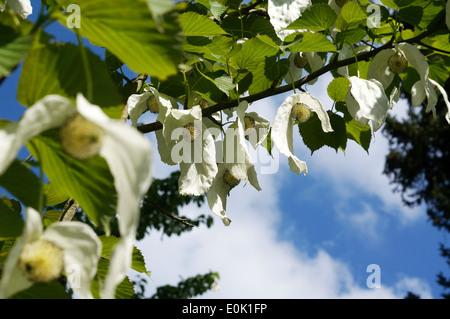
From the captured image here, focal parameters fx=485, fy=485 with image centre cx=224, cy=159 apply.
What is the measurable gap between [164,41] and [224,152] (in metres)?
0.41

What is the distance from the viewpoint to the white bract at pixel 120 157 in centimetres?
23

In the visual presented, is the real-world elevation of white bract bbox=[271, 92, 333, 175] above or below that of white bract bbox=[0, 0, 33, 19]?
below

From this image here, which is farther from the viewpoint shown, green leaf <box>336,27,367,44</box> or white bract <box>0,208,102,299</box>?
green leaf <box>336,27,367,44</box>

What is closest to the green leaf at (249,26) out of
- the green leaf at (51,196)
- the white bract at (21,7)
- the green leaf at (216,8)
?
the green leaf at (216,8)

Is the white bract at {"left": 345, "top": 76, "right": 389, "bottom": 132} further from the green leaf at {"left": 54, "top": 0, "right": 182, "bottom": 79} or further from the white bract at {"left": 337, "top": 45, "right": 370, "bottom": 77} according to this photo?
the green leaf at {"left": 54, "top": 0, "right": 182, "bottom": 79}

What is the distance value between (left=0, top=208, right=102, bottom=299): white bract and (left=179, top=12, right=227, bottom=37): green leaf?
445 millimetres

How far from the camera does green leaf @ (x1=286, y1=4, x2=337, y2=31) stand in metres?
0.76

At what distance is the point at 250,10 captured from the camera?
92 cm

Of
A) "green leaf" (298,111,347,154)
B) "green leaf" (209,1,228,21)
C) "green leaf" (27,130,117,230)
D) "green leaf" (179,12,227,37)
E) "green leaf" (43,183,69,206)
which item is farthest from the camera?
"green leaf" (298,111,347,154)

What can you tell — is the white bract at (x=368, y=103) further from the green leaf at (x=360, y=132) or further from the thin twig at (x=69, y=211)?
the thin twig at (x=69, y=211)

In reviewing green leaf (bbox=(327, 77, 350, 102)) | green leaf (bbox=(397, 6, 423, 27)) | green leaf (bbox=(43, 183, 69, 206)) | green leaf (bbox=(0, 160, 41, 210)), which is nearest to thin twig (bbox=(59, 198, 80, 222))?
green leaf (bbox=(43, 183, 69, 206))

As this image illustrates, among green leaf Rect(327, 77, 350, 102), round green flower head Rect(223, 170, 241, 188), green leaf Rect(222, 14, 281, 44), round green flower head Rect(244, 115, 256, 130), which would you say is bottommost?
round green flower head Rect(223, 170, 241, 188)

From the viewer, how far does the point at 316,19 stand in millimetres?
777

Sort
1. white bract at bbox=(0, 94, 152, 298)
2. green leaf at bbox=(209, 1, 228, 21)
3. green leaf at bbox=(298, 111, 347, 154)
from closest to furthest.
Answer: white bract at bbox=(0, 94, 152, 298), green leaf at bbox=(209, 1, 228, 21), green leaf at bbox=(298, 111, 347, 154)
